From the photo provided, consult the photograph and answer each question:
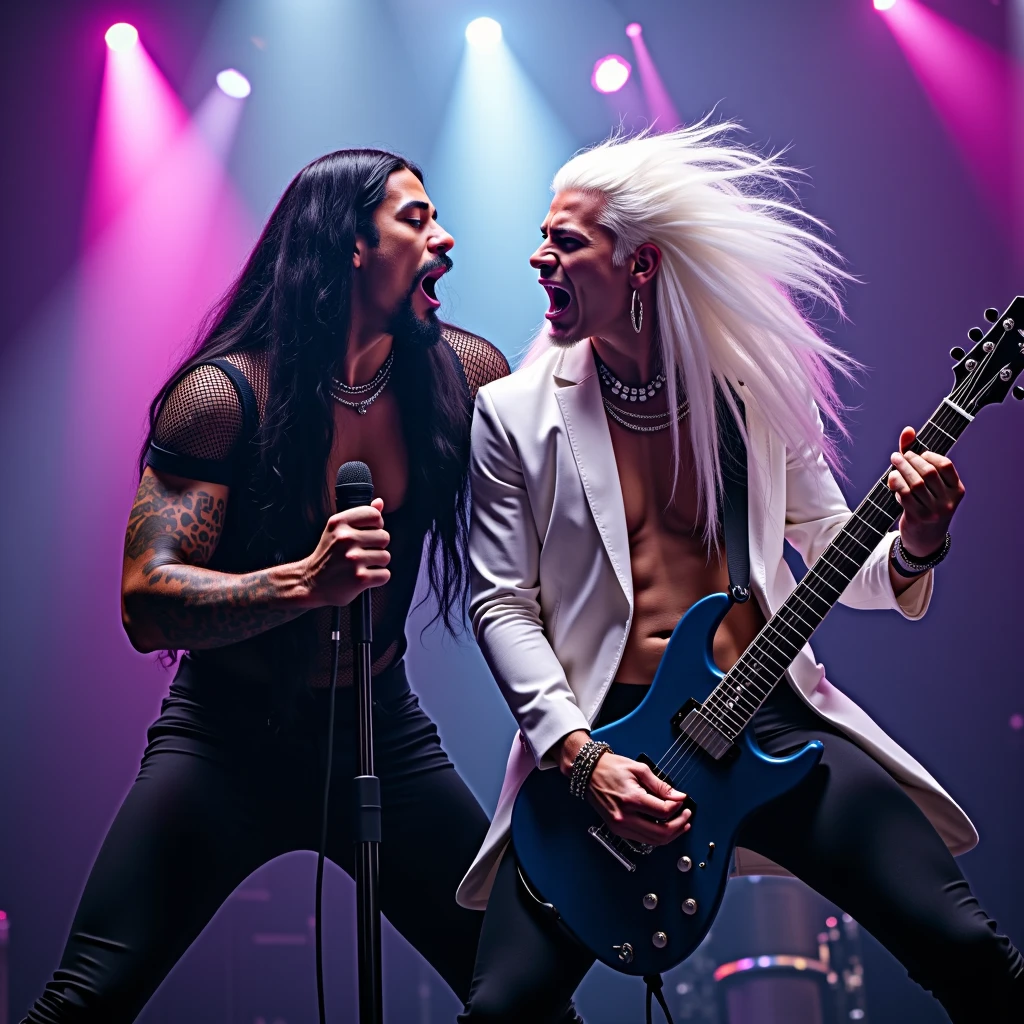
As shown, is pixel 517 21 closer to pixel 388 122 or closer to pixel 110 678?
pixel 388 122

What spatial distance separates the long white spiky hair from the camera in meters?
2.57

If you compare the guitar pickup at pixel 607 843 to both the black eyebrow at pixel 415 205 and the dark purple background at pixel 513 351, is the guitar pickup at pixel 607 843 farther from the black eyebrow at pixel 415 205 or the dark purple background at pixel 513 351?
the dark purple background at pixel 513 351

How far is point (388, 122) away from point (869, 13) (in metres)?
2.21

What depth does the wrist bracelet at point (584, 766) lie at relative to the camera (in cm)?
223

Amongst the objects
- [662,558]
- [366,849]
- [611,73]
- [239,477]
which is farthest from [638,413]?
[611,73]

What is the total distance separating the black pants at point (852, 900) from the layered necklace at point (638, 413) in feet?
2.36

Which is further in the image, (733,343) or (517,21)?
(517,21)

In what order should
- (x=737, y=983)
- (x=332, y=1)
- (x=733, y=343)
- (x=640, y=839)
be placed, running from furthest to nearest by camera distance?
(x=332, y=1), (x=737, y=983), (x=733, y=343), (x=640, y=839)

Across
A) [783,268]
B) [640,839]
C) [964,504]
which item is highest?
[964,504]

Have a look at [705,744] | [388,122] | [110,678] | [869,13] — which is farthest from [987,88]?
[110,678]

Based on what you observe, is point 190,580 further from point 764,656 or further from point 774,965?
point 774,965

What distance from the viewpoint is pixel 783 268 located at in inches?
103

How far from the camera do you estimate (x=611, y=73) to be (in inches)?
200

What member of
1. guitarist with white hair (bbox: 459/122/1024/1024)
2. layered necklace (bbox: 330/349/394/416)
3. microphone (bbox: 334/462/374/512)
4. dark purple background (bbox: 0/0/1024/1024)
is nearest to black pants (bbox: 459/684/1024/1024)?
guitarist with white hair (bbox: 459/122/1024/1024)
